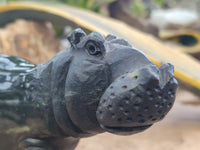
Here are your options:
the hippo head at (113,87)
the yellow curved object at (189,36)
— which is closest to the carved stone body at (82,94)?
the hippo head at (113,87)

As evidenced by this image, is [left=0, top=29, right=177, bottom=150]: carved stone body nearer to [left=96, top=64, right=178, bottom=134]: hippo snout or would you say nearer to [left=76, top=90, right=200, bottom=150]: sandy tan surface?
[left=96, top=64, right=178, bottom=134]: hippo snout

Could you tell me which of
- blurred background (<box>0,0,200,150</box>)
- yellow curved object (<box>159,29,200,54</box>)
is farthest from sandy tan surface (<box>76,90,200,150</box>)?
yellow curved object (<box>159,29,200,54</box>)

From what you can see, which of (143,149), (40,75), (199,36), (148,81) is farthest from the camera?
(199,36)

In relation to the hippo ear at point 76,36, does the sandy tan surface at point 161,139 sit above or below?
below

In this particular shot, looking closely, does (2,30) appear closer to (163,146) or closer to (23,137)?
(163,146)

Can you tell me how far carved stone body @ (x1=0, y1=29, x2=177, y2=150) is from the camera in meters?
0.67

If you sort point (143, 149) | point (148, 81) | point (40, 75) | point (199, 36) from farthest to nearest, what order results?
1. point (199, 36)
2. point (143, 149)
3. point (40, 75)
4. point (148, 81)

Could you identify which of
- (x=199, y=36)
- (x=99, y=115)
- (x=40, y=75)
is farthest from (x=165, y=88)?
(x=199, y=36)

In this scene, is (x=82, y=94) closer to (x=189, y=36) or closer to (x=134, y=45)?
(x=134, y=45)

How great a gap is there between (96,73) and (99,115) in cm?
10

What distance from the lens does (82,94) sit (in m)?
0.73

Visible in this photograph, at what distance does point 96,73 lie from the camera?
72 cm

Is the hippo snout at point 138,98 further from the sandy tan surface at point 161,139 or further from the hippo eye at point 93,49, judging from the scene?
the sandy tan surface at point 161,139

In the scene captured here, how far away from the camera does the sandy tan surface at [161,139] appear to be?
1.61 meters
